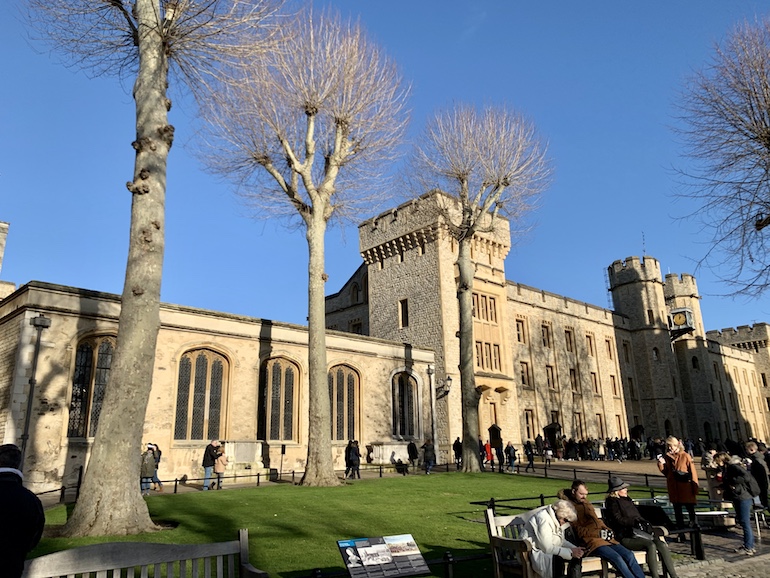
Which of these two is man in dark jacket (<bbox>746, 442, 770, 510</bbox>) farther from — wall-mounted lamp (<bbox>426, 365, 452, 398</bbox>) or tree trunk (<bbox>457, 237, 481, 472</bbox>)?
wall-mounted lamp (<bbox>426, 365, 452, 398</bbox>)

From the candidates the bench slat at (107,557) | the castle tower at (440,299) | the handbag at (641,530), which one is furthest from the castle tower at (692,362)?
the bench slat at (107,557)

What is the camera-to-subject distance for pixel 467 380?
22062 millimetres

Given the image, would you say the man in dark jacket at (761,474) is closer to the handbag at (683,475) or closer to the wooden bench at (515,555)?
the handbag at (683,475)

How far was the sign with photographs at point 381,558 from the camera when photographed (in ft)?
17.7

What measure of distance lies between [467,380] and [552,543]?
53.7 ft

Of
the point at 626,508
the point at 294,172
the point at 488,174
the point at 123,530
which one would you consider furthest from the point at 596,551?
the point at 488,174

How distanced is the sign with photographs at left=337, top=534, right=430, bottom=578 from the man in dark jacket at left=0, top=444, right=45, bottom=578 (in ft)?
8.43

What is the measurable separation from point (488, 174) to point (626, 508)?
18.1 m

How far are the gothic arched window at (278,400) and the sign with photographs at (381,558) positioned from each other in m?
16.5

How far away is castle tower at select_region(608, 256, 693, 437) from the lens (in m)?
44.2

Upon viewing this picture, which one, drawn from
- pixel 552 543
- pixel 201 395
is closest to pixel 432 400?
pixel 201 395

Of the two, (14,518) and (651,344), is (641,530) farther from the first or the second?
(651,344)

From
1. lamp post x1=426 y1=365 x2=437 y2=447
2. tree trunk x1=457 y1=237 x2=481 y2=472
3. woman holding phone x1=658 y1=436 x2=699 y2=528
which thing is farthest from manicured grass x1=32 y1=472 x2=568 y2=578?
lamp post x1=426 y1=365 x2=437 y2=447

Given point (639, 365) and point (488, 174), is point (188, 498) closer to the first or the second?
point (488, 174)
